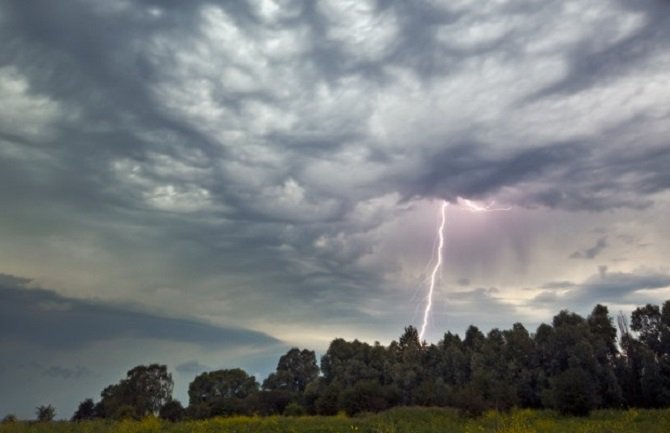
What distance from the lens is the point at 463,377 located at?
89500 mm

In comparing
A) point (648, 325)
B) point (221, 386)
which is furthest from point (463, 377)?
point (221, 386)

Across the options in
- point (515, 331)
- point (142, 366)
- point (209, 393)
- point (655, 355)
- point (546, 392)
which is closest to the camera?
point (546, 392)

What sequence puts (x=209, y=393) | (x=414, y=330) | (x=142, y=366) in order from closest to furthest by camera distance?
(x=209, y=393)
(x=142, y=366)
(x=414, y=330)

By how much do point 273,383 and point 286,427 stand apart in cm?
7475

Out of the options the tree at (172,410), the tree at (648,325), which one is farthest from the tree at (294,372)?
the tree at (648,325)

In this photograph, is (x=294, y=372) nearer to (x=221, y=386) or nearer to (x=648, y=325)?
(x=221, y=386)

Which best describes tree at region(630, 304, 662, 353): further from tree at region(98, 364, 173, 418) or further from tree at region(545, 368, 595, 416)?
tree at region(98, 364, 173, 418)

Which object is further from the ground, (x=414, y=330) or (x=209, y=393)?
(x=414, y=330)

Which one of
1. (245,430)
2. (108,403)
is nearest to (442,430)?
(245,430)

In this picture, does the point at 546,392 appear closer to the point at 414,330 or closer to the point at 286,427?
the point at 286,427

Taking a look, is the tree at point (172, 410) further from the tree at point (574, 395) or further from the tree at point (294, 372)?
the tree at point (574, 395)

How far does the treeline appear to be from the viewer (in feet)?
214

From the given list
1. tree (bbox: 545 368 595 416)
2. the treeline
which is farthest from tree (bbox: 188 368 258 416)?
tree (bbox: 545 368 595 416)

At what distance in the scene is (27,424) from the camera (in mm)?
36938
